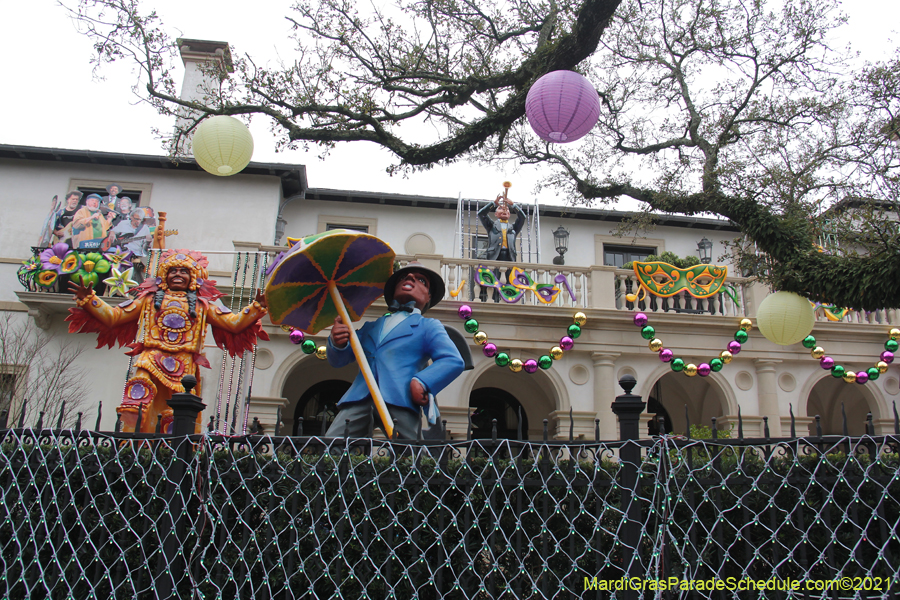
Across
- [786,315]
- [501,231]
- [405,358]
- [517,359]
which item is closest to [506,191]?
[501,231]

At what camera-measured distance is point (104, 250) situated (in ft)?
43.4

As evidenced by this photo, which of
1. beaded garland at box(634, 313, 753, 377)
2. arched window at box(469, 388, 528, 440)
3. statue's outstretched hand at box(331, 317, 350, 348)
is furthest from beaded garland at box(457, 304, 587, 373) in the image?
statue's outstretched hand at box(331, 317, 350, 348)

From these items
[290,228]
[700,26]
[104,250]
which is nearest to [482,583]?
[700,26]

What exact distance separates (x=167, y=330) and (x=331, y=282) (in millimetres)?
2224

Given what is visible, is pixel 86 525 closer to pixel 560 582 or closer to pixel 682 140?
pixel 560 582

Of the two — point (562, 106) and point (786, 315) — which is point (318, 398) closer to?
point (786, 315)

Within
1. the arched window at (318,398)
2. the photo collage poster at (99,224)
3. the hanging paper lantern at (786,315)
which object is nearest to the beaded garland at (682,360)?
the hanging paper lantern at (786,315)

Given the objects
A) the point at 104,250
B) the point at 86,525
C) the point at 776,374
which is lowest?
the point at 86,525

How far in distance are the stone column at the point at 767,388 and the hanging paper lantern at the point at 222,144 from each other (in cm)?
1036

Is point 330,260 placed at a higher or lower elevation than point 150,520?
higher

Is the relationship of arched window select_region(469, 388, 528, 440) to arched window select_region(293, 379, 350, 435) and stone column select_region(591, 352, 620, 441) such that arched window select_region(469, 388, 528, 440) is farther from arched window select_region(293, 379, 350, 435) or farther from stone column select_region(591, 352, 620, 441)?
stone column select_region(591, 352, 620, 441)

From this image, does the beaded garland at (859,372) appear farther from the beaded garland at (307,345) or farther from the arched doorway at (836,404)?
the beaded garland at (307,345)

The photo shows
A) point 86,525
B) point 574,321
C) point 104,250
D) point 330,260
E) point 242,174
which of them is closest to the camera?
point 86,525

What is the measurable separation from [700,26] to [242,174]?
32.1 ft
